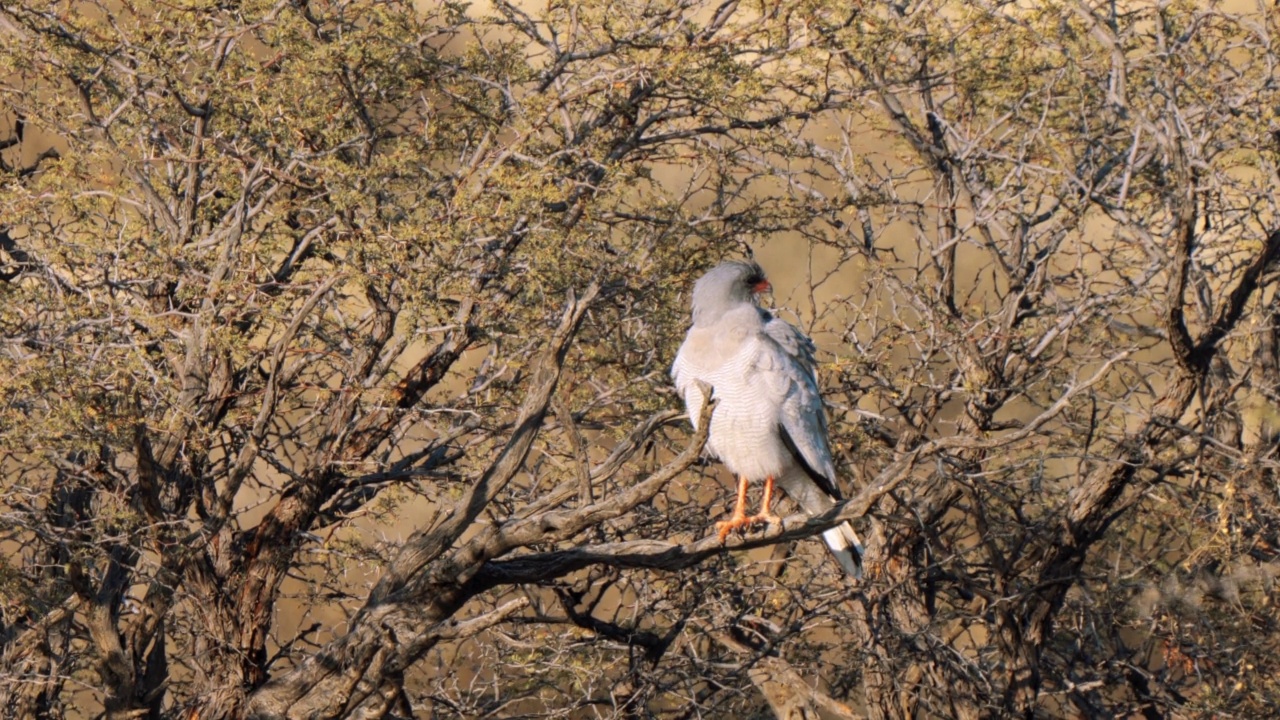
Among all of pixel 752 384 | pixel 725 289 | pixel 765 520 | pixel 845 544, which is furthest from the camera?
pixel 845 544

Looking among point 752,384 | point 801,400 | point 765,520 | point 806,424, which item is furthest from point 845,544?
point 765,520

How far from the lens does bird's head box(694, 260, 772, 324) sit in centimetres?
636

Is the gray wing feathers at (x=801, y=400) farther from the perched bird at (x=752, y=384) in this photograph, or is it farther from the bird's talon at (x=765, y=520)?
the bird's talon at (x=765, y=520)

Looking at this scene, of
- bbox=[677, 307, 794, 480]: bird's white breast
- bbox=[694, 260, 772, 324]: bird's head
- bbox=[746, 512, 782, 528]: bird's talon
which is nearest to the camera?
bbox=[746, 512, 782, 528]: bird's talon

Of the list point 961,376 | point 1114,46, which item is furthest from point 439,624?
point 1114,46

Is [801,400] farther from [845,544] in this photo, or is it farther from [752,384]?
[845,544]

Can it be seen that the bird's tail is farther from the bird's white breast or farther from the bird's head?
the bird's head

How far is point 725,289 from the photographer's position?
20.9 feet

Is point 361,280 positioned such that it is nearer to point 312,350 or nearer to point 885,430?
point 312,350

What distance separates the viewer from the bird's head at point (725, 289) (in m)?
6.36

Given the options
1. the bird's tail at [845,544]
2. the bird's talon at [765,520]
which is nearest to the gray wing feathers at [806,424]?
the bird's tail at [845,544]

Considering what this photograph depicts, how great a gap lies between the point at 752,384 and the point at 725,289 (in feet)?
1.50

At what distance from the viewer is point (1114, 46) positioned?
7.51 meters

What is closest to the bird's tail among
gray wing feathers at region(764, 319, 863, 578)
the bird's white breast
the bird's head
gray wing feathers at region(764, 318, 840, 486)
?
gray wing feathers at region(764, 319, 863, 578)
